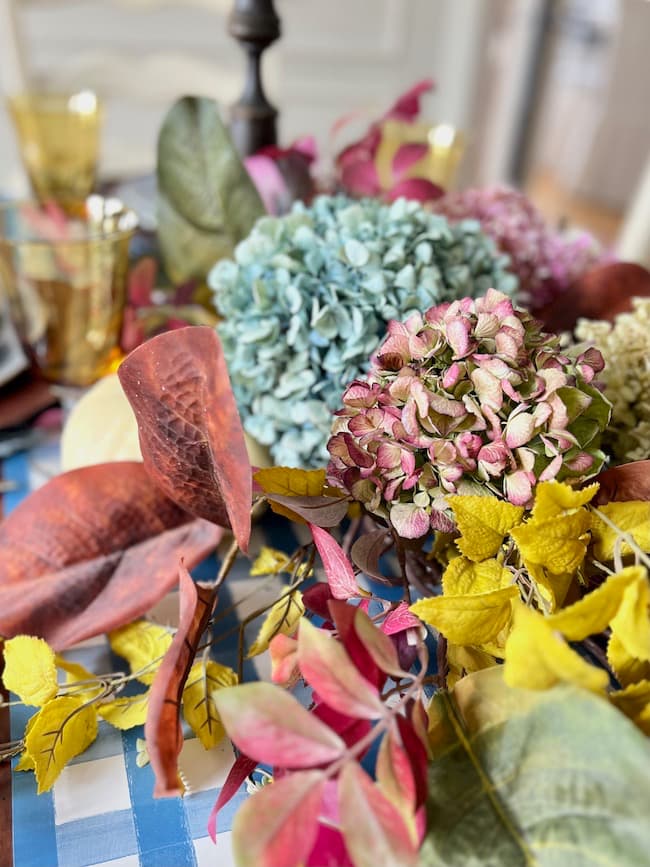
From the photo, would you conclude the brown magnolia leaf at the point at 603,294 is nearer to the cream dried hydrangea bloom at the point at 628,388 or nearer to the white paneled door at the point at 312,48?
the cream dried hydrangea bloom at the point at 628,388

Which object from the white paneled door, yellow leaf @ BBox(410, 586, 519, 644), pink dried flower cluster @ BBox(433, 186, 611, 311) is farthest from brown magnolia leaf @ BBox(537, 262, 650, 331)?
the white paneled door

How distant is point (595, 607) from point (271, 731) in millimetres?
86

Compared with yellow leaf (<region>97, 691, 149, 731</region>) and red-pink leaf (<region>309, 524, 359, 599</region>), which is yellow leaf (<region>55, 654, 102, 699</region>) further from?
red-pink leaf (<region>309, 524, 359, 599</region>)

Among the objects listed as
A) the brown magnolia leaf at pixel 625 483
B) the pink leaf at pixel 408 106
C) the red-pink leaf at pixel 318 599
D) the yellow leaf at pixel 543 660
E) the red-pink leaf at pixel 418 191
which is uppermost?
the pink leaf at pixel 408 106

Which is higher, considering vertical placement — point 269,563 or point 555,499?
point 555,499

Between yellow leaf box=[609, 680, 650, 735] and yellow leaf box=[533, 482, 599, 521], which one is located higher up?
yellow leaf box=[533, 482, 599, 521]

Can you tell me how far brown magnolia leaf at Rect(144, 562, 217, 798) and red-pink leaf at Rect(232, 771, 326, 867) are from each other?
3 cm

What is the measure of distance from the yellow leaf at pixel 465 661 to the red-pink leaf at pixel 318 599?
5 cm

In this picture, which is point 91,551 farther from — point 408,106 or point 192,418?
point 408,106

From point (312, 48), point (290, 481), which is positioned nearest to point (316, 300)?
point (290, 481)

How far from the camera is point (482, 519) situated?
0.76 feet

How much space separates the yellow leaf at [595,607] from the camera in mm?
182

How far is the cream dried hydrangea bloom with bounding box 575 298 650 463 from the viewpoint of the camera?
32 cm

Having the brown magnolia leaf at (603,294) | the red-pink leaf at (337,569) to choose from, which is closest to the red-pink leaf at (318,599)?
the red-pink leaf at (337,569)
